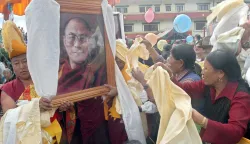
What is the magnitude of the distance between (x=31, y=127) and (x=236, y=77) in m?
1.24

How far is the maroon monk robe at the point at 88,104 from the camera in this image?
6.54ft

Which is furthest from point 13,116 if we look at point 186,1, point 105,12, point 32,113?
point 186,1

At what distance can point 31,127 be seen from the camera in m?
1.86

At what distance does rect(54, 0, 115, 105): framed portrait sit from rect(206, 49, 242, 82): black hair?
0.66m

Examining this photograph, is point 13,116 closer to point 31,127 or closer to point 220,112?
point 31,127

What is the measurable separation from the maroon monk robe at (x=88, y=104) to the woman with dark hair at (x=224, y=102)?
69 cm

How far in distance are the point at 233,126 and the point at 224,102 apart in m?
0.20

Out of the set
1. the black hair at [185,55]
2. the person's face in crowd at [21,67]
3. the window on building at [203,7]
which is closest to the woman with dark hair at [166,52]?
the black hair at [185,55]

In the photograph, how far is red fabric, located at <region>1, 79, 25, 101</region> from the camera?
7.05 feet

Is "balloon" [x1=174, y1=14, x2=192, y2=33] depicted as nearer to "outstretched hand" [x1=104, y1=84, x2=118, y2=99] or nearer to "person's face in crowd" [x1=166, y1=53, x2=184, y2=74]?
"person's face in crowd" [x1=166, y1=53, x2=184, y2=74]

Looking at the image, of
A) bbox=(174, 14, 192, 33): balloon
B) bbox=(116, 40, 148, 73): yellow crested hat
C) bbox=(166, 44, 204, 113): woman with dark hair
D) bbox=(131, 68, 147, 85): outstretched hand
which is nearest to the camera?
bbox=(131, 68, 147, 85): outstretched hand

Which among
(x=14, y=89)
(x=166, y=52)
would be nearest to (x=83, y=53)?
(x=14, y=89)

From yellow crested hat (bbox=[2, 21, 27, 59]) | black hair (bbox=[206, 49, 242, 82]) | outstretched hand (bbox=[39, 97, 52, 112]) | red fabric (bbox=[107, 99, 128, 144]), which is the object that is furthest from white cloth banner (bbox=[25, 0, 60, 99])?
black hair (bbox=[206, 49, 242, 82])

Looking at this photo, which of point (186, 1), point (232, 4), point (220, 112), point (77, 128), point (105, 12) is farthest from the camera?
point (186, 1)
